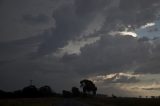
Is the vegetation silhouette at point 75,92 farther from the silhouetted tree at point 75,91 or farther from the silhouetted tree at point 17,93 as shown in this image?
the silhouetted tree at point 17,93

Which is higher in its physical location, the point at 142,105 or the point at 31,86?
the point at 31,86

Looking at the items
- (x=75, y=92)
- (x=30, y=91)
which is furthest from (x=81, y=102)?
(x=75, y=92)

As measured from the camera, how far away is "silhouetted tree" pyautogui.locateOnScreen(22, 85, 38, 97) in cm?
16405

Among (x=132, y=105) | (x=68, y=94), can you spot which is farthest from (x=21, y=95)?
(x=132, y=105)

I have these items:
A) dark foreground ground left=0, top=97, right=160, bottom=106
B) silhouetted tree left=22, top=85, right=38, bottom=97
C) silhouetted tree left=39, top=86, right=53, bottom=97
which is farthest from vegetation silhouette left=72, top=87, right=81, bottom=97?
dark foreground ground left=0, top=97, right=160, bottom=106

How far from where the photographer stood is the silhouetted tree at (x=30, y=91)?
16405 cm

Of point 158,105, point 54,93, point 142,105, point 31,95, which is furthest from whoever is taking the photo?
point 54,93

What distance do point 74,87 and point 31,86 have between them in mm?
20108

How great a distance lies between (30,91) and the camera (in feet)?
540

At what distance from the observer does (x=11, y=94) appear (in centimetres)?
16938

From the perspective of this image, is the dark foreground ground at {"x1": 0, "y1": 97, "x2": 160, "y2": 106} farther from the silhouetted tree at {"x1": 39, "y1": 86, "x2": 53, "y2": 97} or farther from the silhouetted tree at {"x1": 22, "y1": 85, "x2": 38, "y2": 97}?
the silhouetted tree at {"x1": 39, "y1": 86, "x2": 53, "y2": 97}

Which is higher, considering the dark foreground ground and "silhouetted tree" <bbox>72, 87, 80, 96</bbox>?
"silhouetted tree" <bbox>72, 87, 80, 96</bbox>

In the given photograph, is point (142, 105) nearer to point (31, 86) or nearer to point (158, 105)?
point (158, 105)

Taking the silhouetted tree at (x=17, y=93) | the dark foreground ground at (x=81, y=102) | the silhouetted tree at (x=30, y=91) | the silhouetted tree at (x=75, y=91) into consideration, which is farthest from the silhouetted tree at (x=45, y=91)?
the dark foreground ground at (x=81, y=102)
